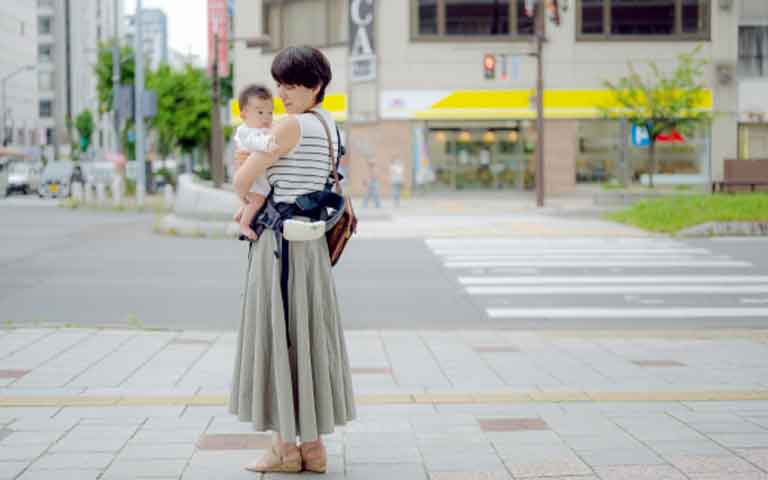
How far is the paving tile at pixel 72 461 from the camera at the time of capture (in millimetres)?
4789

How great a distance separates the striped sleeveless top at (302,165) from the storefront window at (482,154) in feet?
109

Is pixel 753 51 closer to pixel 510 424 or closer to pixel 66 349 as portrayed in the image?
pixel 66 349

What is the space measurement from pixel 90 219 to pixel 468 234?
11.3 meters

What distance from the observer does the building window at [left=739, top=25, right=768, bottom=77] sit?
39.2 meters

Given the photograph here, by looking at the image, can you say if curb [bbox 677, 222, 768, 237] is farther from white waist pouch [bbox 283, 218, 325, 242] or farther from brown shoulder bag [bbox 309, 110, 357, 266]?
white waist pouch [bbox 283, 218, 325, 242]

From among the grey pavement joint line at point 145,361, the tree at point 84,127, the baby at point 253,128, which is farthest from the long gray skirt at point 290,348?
the tree at point 84,127

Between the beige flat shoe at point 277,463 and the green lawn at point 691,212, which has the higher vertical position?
the green lawn at point 691,212

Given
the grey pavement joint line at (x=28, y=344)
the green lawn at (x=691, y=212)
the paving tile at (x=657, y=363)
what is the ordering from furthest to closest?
the green lawn at (x=691, y=212) < the grey pavement joint line at (x=28, y=344) < the paving tile at (x=657, y=363)

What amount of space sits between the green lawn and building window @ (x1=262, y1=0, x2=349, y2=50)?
56.3ft

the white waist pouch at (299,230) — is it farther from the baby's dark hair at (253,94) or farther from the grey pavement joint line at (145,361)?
the grey pavement joint line at (145,361)

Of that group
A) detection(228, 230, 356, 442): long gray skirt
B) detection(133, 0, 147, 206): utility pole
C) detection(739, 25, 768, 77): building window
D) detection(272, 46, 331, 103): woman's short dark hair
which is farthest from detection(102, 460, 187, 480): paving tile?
detection(739, 25, 768, 77): building window

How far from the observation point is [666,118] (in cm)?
3028

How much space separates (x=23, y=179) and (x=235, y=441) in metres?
44.7

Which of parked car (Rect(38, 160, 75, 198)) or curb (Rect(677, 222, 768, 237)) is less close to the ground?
parked car (Rect(38, 160, 75, 198))
